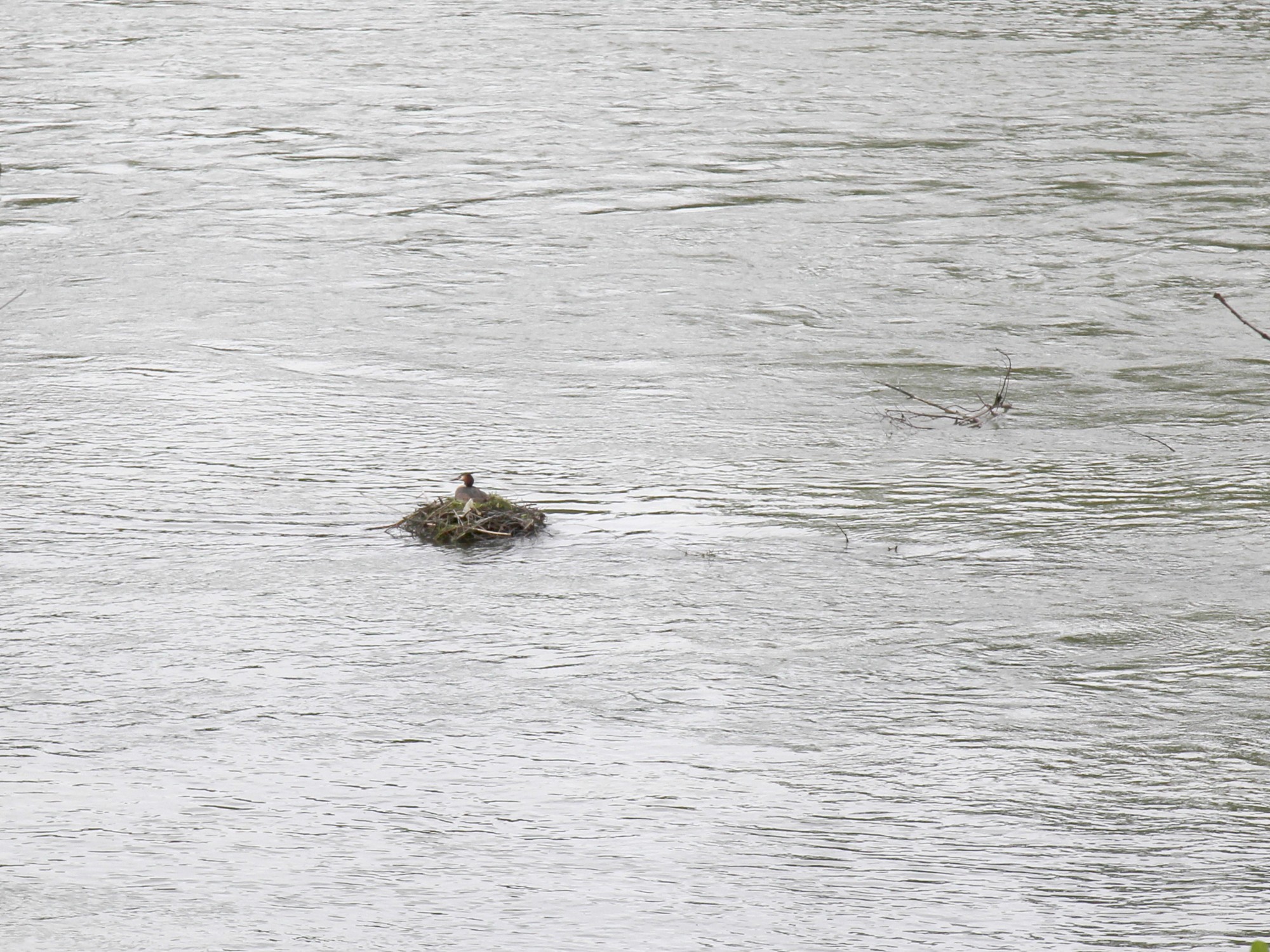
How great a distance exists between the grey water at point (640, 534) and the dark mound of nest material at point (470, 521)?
72 millimetres

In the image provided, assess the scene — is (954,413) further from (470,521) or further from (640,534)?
(470,521)

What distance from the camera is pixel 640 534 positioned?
7.73 m

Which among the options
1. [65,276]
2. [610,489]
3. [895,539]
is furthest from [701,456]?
[65,276]

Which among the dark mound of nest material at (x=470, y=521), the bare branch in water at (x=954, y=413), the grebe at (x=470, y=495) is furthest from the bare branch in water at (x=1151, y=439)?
the grebe at (x=470, y=495)

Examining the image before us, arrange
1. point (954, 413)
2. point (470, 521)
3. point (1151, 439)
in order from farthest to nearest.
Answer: point (954, 413)
point (1151, 439)
point (470, 521)

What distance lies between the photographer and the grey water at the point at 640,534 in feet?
18.4

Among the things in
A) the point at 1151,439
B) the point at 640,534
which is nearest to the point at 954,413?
the point at 1151,439

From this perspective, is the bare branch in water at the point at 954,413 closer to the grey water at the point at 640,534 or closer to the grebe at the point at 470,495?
the grey water at the point at 640,534

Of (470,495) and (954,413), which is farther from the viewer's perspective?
(954,413)

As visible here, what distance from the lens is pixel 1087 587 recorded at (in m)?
7.30

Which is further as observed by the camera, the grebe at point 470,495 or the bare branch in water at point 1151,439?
the bare branch in water at point 1151,439

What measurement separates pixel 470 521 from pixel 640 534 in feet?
2.06

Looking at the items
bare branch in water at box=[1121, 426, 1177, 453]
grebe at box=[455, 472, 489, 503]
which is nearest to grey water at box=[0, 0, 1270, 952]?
bare branch in water at box=[1121, 426, 1177, 453]

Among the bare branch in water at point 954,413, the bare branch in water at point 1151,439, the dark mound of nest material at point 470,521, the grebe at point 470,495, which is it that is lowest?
the bare branch in water at point 1151,439
